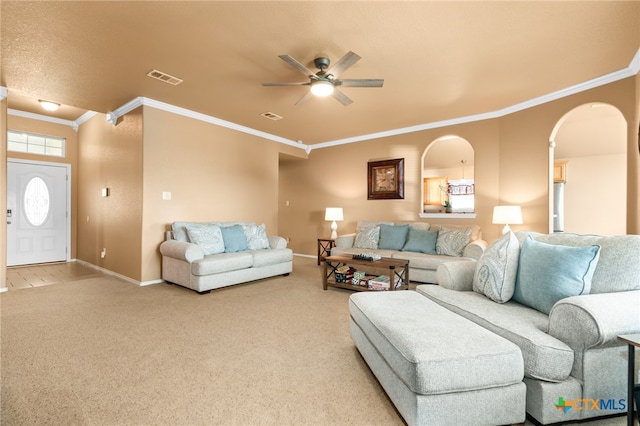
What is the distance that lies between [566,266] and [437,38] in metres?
2.11

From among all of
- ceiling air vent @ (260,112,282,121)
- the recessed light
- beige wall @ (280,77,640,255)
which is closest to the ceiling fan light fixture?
ceiling air vent @ (260,112,282,121)

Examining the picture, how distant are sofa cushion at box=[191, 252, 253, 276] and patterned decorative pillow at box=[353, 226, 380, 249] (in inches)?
74.9

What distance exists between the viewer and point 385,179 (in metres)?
5.82

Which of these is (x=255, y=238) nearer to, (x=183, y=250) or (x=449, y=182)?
(x=183, y=250)

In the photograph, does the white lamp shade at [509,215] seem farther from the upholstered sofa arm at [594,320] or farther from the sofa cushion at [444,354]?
the sofa cushion at [444,354]

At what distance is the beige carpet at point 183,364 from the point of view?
1.57 metres

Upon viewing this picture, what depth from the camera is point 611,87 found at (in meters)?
3.41

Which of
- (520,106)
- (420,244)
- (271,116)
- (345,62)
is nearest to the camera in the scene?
(345,62)

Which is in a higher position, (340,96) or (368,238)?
(340,96)

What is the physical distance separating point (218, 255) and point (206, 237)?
1.07ft

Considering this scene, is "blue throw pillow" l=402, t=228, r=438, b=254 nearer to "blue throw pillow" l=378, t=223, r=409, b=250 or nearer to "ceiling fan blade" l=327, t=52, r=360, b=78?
"blue throw pillow" l=378, t=223, r=409, b=250

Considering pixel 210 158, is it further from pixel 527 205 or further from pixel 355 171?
pixel 527 205

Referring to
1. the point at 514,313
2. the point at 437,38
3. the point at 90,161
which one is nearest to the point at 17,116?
the point at 90,161

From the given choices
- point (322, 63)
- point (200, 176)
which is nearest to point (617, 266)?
point (322, 63)
